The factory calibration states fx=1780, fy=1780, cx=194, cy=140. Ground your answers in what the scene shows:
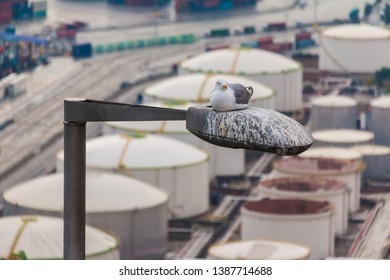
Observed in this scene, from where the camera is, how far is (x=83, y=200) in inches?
523

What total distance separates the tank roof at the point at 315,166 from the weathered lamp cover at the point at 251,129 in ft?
279

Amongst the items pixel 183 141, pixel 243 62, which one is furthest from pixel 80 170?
pixel 243 62

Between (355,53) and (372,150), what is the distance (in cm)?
3515

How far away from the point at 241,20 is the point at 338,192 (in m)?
91.8

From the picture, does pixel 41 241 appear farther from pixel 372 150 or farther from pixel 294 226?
pixel 372 150

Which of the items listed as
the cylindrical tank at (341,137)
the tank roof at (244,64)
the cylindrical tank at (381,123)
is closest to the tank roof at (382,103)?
the cylindrical tank at (381,123)

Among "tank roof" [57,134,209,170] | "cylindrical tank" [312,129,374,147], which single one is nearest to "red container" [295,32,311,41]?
"cylindrical tank" [312,129,374,147]

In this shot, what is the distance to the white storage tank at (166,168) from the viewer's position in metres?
93.8

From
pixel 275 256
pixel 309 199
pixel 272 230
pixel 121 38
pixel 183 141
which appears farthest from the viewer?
pixel 121 38

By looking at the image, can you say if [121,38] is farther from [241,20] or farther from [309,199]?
[309,199]

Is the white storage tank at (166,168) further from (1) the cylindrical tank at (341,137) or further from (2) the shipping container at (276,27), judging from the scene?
(2) the shipping container at (276,27)

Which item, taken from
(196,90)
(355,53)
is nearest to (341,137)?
(196,90)

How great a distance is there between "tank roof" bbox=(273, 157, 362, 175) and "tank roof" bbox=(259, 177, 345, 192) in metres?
3.42

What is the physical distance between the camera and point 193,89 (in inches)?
4466
